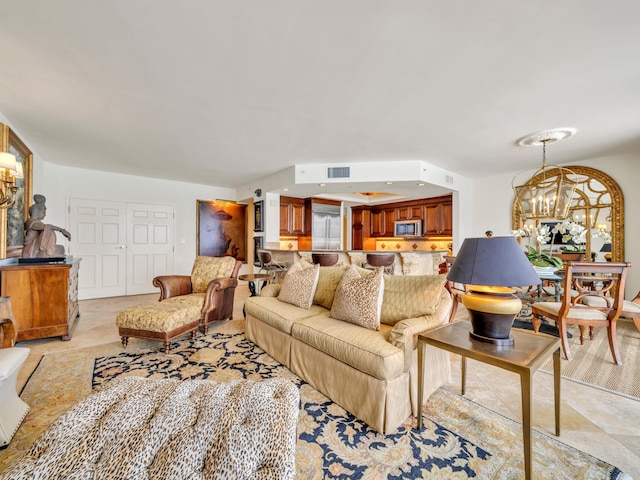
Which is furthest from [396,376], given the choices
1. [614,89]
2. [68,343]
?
[68,343]

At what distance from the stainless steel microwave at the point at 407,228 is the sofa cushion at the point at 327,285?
4.92 meters

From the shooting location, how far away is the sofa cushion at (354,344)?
1.69 m

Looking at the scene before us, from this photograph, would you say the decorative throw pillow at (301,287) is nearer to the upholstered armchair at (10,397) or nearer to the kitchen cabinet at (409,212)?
the upholstered armchair at (10,397)

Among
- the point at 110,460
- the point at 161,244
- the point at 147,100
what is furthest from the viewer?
the point at 161,244

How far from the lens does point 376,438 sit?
163 cm

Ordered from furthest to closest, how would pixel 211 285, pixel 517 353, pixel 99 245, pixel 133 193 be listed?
1. pixel 133 193
2. pixel 99 245
3. pixel 211 285
4. pixel 517 353

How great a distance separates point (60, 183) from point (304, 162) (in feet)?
14.8

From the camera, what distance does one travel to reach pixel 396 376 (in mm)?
1715

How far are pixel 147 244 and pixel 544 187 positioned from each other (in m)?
7.44

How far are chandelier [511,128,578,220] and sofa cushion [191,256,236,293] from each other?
4232 mm

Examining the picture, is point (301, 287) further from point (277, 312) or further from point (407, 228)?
point (407, 228)

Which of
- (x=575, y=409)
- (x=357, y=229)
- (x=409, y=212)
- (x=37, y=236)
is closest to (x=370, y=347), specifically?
(x=575, y=409)

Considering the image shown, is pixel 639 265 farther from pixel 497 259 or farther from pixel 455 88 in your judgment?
pixel 497 259

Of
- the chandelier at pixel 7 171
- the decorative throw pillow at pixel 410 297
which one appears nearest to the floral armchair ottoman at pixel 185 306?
the chandelier at pixel 7 171
